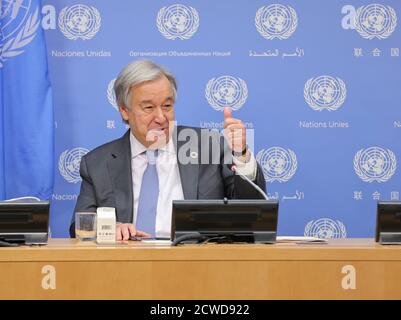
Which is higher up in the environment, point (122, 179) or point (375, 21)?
point (375, 21)

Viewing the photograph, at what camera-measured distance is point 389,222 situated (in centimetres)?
282

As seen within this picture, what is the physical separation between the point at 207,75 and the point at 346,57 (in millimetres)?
861

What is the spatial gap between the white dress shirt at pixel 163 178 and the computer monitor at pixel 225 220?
30.9 inches

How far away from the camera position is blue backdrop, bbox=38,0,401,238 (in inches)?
183

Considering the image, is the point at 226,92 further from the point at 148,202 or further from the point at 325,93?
the point at 148,202

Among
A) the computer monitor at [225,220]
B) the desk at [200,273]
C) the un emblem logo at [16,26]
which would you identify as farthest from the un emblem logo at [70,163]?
the desk at [200,273]

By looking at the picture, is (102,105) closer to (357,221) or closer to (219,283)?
(357,221)

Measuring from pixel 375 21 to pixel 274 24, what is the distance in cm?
62

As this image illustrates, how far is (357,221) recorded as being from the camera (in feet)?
15.4

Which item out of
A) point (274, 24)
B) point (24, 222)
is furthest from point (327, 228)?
point (24, 222)

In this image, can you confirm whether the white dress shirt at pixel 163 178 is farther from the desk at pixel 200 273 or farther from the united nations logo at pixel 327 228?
the united nations logo at pixel 327 228

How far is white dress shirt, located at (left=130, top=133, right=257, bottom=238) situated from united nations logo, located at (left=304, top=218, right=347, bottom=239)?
4.16 ft

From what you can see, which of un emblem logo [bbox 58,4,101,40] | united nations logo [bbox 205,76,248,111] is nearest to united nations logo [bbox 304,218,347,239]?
united nations logo [bbox 205,76,248,111]

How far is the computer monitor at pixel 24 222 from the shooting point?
2.79m
